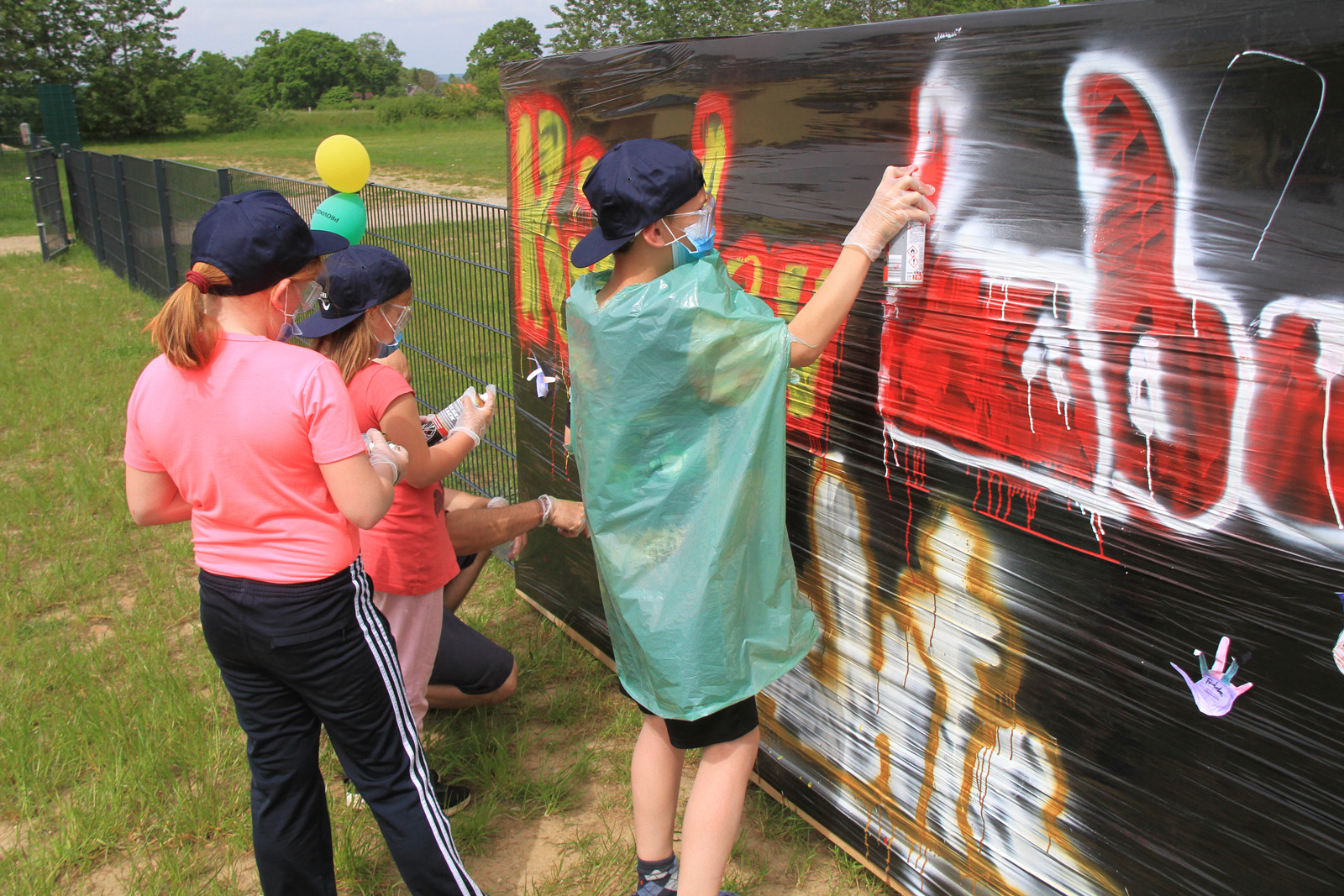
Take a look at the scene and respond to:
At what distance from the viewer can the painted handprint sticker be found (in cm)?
145

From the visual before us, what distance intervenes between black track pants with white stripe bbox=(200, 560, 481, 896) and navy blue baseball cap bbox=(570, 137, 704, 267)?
0.85m

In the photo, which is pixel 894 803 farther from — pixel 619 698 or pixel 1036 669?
pixel 619 698

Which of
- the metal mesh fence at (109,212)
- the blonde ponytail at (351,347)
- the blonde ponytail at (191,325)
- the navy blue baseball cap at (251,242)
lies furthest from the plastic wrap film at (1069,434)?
the metal mesh fence at (109,212)

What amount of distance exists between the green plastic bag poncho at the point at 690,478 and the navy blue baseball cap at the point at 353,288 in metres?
0.56

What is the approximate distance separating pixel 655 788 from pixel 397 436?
981 mm

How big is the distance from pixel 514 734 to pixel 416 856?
96cm

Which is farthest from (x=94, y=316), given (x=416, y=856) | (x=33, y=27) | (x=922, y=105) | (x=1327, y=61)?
(x=33, y=27)

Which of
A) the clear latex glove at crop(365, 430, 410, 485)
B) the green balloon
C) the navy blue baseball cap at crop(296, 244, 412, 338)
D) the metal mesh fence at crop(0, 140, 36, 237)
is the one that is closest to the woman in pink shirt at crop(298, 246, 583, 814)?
the navy blue baseball cap at crop(296, 244, 412, 338)

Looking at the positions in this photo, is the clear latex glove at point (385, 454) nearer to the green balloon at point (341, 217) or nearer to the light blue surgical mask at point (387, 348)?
the light blue surgical mask at point (387, 348)

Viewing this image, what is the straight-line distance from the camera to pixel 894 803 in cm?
213

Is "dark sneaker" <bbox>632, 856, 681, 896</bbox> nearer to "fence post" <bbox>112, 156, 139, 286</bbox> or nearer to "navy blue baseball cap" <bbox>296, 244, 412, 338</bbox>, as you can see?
"navy blue baseball cap" <bbox>296, 244, 412, 338</bbox>

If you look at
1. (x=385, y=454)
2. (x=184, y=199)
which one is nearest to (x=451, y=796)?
(x=385, y=454)

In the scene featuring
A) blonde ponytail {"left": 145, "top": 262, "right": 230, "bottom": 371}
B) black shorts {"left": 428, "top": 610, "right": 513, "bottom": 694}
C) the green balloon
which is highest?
the green balloon

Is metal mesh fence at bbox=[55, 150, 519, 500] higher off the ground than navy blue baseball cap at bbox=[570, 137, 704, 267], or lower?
lower
